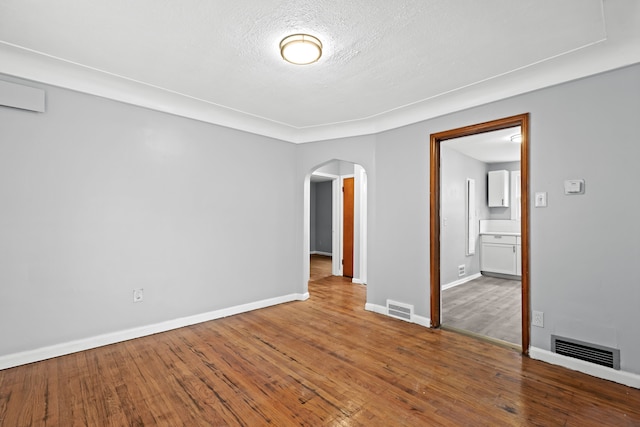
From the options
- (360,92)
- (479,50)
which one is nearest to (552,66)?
(479,50)

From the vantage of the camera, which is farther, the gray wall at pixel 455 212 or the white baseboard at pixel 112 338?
the gray wall at pixel 455 212

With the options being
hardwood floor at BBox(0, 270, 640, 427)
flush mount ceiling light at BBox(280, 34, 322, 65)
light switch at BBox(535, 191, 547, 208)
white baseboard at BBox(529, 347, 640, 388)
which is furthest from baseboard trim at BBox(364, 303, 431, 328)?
flush mount ceiling light at BBox(280, 34, 322, 65)

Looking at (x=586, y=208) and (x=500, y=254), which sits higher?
(x=586, y=208)

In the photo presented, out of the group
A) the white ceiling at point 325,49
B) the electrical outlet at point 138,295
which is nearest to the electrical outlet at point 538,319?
the white ceiling at point 325,49

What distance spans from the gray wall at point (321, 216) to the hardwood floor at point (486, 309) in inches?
197

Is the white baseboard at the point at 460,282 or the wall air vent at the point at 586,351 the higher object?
the wall air vent at the point at 586,351

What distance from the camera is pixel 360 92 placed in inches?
124

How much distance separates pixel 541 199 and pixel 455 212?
2.93m

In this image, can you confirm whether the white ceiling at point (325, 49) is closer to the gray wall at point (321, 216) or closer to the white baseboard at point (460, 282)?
the white baseboard at point (460, 282)

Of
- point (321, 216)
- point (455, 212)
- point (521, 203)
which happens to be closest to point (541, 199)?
point (521, 203)

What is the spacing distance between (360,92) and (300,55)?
41.3 inches

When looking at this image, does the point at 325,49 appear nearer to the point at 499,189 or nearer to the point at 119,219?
the point at 119,219

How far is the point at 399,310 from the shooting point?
3756mm

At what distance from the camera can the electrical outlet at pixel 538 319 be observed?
2675 millimetres
